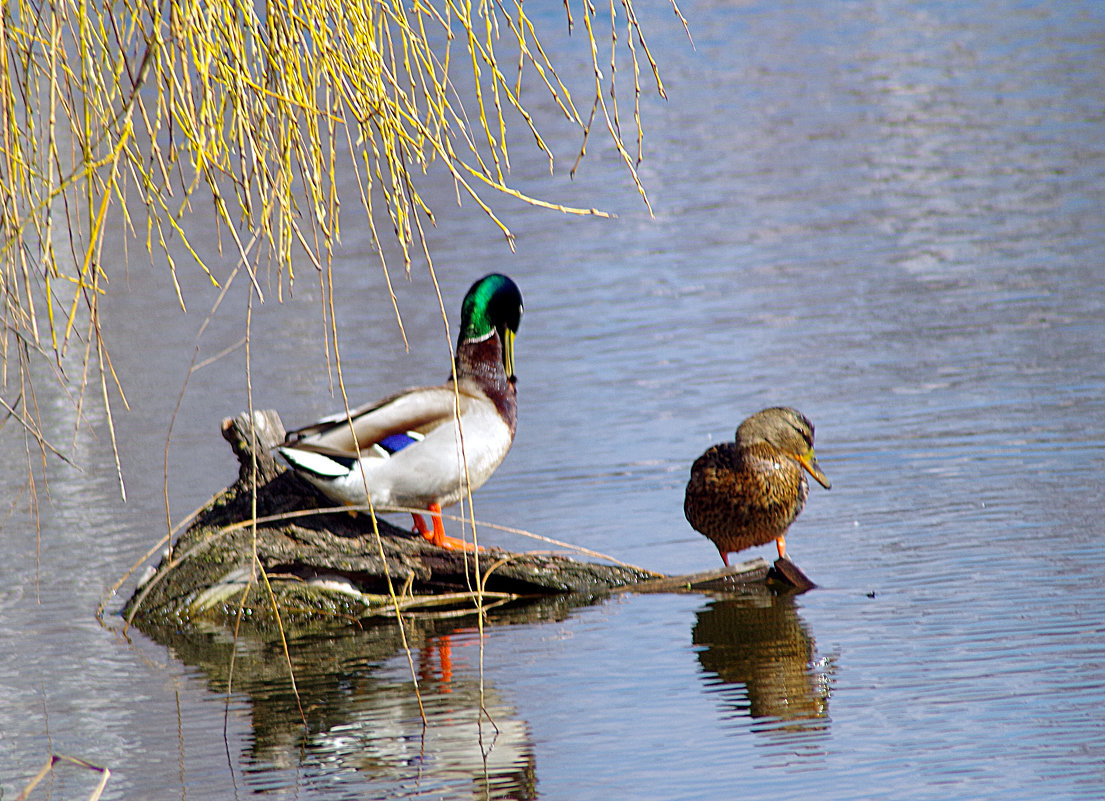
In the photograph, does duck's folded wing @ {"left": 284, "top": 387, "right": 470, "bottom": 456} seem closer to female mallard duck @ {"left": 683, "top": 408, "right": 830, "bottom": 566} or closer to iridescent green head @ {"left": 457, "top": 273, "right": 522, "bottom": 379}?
iridescent green head @ {"left": 457, "top": 273, "right": 522, "bottom": 379}

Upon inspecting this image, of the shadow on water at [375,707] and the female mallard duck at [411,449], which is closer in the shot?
the shadow on water at [375,707]

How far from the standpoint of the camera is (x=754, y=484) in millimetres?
5781

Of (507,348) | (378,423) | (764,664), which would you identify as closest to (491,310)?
(507,348)

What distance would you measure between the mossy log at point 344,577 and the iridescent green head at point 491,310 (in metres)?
0.84

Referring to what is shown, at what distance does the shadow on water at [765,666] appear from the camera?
14.0 feet

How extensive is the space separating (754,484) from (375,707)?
1739 mm

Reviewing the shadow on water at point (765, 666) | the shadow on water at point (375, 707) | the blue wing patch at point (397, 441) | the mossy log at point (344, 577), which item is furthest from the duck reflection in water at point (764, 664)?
the blue wing patch at point (397, 441)

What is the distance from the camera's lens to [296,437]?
5.91 m

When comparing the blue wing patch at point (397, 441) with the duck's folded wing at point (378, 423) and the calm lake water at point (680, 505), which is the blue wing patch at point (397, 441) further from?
the calm lake water at point (680, 505)

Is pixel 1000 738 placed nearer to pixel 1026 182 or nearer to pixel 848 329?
pixel 848 329

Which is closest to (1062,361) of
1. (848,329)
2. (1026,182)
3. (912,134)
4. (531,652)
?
(848,329)

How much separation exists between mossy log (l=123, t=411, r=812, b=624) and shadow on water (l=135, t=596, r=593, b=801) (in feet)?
0.29

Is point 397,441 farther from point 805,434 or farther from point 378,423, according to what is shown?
point 805,434

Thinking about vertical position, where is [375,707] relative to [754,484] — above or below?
below
